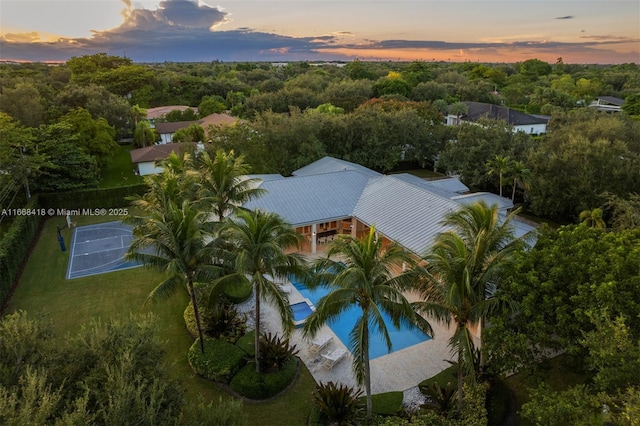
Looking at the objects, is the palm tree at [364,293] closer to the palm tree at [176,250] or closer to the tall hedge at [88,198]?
the palm tree at [176,250]

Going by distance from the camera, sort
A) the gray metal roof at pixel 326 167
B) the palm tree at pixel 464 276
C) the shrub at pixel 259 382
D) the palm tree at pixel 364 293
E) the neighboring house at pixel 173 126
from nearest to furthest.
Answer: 1. the palm tree at pixel 364 293
2. the palm tree at pixel 464 276
3. the shrub at pixel 259 382
4. the gray metal roof at pixel 326 167
5. the neighboring house at pixel 173 126

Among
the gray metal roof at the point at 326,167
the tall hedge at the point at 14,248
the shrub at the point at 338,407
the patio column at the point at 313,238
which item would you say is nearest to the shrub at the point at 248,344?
the shrub at the point at 338,407

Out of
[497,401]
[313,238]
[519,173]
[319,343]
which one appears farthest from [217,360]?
[519,173]

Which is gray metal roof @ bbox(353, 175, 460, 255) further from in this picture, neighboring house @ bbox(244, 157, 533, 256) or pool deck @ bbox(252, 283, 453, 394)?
pool deck @ bbox(252, 283, 453, 394)

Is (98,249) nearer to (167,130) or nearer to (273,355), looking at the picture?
(273,355)

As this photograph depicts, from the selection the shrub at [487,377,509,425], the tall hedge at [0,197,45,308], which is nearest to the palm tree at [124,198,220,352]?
the shrub at [487,377,509,425]

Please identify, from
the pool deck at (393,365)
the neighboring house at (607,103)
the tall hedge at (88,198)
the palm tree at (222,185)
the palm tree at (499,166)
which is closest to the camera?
the pool deck at (393,365)

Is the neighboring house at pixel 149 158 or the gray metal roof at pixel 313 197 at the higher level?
the gray metal roof at pixel 313 197
